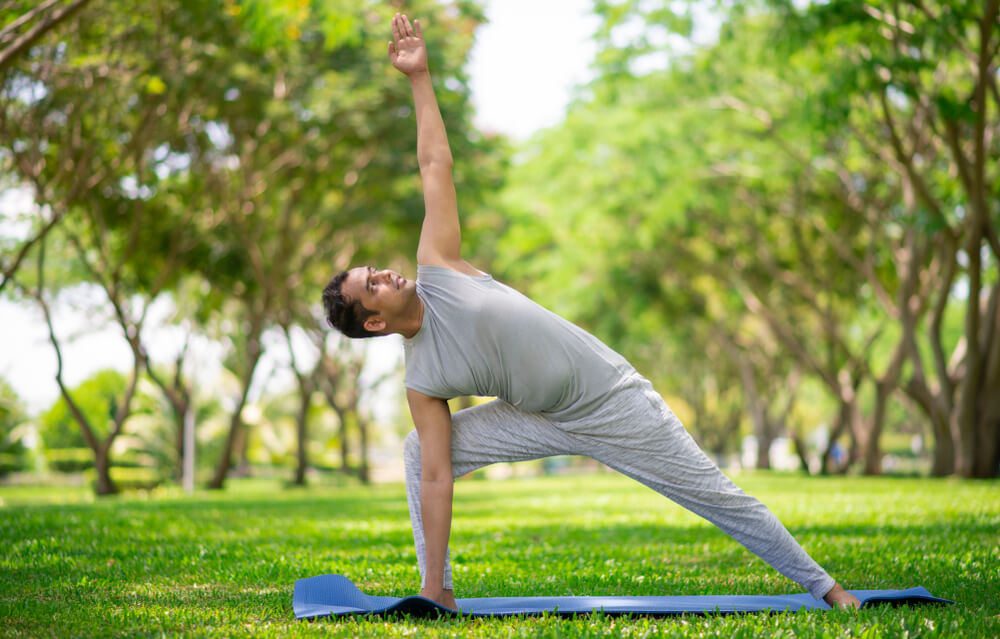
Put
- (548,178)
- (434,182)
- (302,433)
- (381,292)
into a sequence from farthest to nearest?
(302,433) → (548,178) → (434,182) → (381,292)

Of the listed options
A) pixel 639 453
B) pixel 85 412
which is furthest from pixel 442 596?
pixel 85 412

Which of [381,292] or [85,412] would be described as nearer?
[381,292]

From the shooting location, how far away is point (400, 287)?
4.18 metres

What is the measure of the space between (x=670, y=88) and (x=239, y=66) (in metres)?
8.63

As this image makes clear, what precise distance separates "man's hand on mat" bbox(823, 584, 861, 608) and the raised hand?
3075 mm

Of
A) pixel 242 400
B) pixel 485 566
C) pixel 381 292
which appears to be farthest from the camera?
pixel 242 400

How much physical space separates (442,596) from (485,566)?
1878 millimetres

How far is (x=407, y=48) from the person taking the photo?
4.56 meters

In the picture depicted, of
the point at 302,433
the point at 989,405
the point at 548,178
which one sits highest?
the point at 548,178

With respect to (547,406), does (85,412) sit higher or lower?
higher

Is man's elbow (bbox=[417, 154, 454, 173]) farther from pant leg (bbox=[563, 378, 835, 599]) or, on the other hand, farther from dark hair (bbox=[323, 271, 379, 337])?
pant leg (bbox=[563, 378, 835, 599])

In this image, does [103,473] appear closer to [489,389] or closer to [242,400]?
[242,400]

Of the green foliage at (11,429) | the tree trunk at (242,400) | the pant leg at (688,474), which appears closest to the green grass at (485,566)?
the pant leg at (688,474)

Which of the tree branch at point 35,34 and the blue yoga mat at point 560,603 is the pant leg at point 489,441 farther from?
the tree branch at point 35,34
